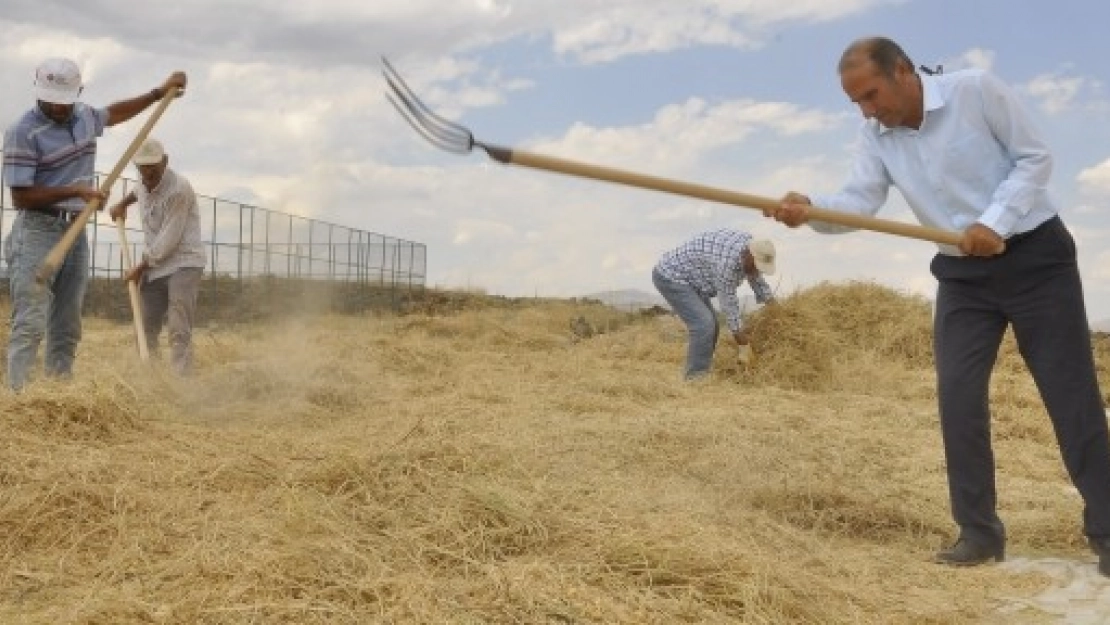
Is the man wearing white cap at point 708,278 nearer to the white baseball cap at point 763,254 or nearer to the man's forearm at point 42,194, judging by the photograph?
the white baseball cap at point 763,254

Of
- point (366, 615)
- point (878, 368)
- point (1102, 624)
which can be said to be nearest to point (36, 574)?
point (366, 615)

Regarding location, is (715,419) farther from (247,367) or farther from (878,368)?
(878,368)

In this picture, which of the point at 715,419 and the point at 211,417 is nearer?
the point at 211,417

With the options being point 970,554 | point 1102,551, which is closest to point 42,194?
point 970,554

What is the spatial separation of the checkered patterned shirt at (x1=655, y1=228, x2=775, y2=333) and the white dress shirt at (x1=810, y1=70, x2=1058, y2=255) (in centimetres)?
491

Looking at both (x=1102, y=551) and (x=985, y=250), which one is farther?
(x=1102, y=551)

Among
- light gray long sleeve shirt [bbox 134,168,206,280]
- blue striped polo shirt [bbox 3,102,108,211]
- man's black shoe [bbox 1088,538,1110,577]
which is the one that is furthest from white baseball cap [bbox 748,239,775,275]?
man's black shoe [bbox 1088,538,1110,577]

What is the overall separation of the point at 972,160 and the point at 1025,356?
0.65 m

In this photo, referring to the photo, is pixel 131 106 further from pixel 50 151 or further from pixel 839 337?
pixel 839 337

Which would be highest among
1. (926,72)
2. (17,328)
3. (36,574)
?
(926,72)

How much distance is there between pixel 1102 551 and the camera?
13.3ft

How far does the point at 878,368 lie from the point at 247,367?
5558 millimetres

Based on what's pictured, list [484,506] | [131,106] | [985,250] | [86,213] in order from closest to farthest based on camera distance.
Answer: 1. [484,506]
2. [985,250]
3. [86,213]
4. [131,106]

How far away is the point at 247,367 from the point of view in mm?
8117
